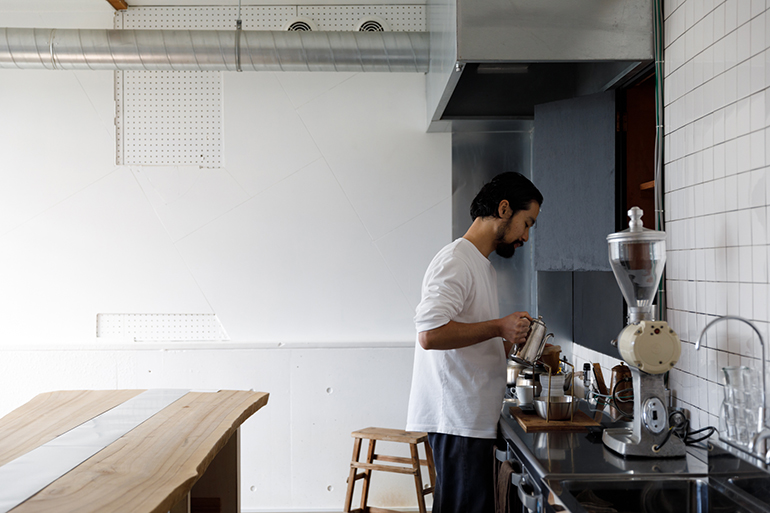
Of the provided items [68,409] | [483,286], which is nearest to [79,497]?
[68,409]

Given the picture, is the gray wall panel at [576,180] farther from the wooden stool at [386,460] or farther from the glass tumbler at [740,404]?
the wooden stool at [386,460]

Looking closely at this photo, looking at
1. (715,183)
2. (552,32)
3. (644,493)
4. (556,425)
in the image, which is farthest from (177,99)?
(644,493)

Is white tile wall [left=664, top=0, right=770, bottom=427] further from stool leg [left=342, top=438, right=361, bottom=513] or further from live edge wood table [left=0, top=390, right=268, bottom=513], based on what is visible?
stool leg [left=342, top=438, right=361, bottom=513]

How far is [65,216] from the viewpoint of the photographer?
3.63 meters

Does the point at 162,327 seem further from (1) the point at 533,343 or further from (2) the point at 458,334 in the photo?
(1) the point at 533,343

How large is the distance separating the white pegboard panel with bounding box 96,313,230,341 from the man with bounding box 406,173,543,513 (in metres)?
1.93

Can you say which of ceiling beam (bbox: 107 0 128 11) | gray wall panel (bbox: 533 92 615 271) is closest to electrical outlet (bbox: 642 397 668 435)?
gray wall panel (bbox: 533 92 615 271)

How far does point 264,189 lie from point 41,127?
1.46 m

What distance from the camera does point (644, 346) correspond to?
1602mm

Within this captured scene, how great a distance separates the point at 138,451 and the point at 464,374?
111cm

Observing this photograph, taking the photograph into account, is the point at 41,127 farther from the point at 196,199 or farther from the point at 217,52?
the point at 217,52

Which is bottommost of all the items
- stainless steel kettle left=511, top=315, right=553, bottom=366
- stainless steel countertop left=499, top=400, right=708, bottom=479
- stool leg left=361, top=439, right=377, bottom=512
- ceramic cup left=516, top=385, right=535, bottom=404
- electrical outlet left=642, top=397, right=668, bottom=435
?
stool leg left=361, top=439, right=377, bottom=512

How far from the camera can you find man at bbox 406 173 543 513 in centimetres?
200

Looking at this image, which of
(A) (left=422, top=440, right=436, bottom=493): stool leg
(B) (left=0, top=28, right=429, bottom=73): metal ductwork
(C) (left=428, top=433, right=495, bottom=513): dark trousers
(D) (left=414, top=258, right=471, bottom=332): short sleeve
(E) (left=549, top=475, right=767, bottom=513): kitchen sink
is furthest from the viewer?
(A) (left=422, top=440, right=436, bottom=493): stool leg
